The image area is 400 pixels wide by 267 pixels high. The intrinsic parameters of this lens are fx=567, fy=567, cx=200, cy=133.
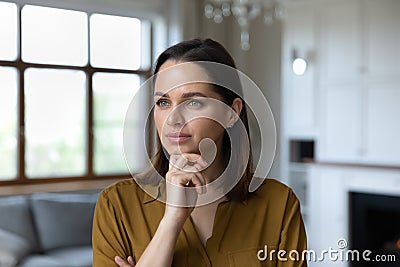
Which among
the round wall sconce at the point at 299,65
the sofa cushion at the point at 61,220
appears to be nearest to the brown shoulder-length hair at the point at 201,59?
the sofa cushion at the point at 61,220

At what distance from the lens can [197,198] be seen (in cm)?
113

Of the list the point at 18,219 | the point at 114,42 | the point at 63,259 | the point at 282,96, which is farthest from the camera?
the point at 282,96

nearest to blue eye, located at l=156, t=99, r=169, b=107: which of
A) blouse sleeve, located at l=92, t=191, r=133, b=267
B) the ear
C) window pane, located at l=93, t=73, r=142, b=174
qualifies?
the ear

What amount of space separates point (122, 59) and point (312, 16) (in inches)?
71.4

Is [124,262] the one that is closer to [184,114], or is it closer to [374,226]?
[184,114]

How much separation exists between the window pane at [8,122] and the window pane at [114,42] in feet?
2.53

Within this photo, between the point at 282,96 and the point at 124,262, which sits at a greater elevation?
the point at 282,96

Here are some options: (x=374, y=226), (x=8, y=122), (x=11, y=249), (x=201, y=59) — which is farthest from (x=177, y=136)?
(x=374, y=226)

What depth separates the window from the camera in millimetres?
4762

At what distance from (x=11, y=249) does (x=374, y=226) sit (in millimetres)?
2937

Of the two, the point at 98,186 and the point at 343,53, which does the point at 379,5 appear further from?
the point at 98,186

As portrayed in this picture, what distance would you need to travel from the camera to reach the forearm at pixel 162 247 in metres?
1.05

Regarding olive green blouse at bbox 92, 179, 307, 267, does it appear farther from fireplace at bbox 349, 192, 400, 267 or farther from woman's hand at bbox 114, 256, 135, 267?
fireplace at bbox 349, 192, 400, 267

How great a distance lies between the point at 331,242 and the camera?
5066mm
